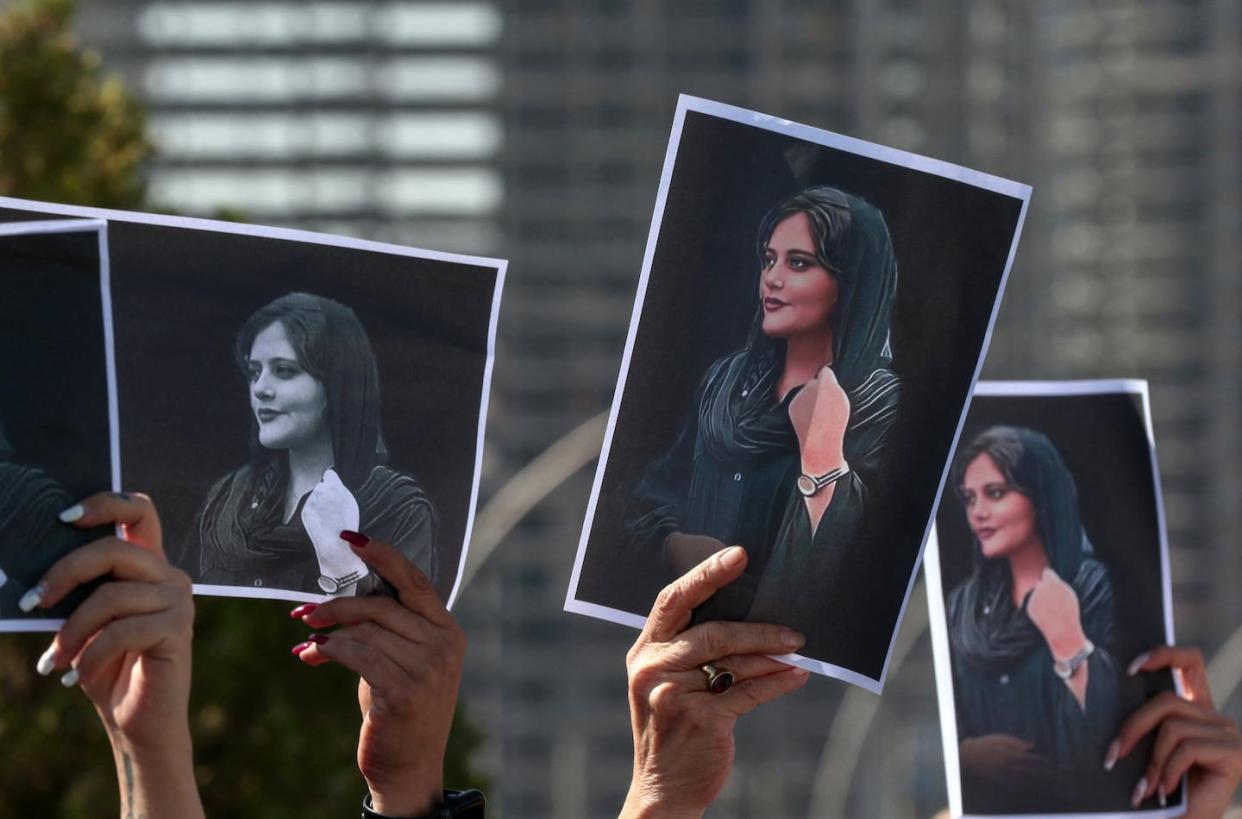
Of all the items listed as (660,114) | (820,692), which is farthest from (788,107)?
(820,692)

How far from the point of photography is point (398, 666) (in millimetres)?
2697

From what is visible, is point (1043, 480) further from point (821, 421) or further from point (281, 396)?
point (281, 396)

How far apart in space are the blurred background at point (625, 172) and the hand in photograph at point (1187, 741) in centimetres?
7676

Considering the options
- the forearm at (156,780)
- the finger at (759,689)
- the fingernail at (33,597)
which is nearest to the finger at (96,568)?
the fingernail at (33,597)

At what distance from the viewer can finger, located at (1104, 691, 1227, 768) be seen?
3.29m

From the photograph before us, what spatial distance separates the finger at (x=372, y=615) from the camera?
105 inches

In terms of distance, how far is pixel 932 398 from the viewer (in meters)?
2.60

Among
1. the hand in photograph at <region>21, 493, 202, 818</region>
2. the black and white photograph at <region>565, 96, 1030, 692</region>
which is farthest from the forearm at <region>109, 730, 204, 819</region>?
the black and white photograph at <region>565, 96, 1030, 692</region>

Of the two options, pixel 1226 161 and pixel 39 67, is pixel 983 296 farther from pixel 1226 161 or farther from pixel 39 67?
pixel 1226 161

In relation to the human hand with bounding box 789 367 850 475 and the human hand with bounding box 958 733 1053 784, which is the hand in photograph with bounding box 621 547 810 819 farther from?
the human hand with bounding box 958 733 1053 784

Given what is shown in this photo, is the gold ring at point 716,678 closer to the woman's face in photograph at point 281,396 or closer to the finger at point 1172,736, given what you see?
the woman's face in photograph at point 281,396

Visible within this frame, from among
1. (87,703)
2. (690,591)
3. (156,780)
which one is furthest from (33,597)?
(87,703)

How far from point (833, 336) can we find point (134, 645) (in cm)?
96

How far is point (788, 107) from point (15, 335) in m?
92.4
